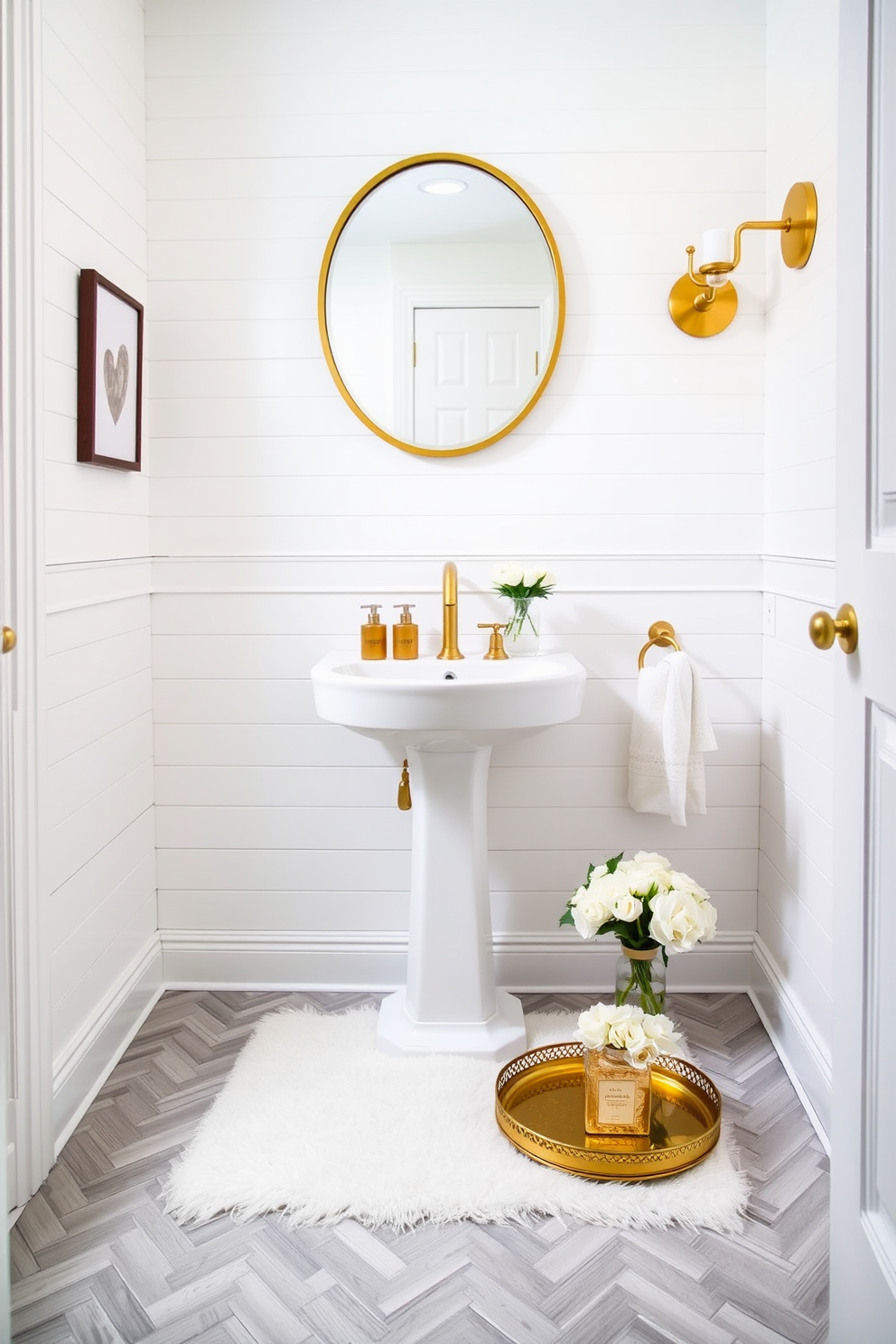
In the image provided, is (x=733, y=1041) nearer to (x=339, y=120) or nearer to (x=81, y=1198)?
(x=81, y=1198)

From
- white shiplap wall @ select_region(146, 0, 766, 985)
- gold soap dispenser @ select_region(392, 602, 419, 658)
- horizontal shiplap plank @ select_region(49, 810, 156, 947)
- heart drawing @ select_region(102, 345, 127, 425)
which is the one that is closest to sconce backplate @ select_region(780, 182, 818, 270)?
white shiplap wall @ select_region(146, 0, 766, 985)

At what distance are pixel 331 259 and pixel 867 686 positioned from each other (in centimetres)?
182

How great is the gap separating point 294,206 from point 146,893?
1.70 m

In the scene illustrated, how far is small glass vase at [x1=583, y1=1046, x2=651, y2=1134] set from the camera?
190 centimetres

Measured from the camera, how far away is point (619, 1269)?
1.64 m

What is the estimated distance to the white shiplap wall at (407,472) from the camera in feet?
8.19

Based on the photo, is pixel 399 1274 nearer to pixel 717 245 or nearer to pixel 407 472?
pixel 407 472

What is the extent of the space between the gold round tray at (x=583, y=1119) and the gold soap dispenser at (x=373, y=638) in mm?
933

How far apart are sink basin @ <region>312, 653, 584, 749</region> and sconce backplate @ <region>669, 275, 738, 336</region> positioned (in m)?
0.92

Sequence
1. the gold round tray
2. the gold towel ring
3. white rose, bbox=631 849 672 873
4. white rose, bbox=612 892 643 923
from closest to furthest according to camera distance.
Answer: the gold round tray < white rose, bbox=612 892 643 923 < white rose, bbox=631 849 672 873 < the gold towel ring

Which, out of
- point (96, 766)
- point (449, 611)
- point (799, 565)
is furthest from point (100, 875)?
point (799, 565)

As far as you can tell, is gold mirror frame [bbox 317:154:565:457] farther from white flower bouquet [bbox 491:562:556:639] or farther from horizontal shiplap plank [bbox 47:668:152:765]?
horizontal shiplap plank [bbox 47:668:152:765]

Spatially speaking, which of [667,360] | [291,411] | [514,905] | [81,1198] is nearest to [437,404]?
[291,411]

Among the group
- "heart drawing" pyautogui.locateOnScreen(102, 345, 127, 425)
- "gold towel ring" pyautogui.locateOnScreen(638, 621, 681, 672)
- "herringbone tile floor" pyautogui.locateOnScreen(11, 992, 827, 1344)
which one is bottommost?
"herringbone tile floor" pyautogui.locateOnScreen(11, 992, 827, 1344)
